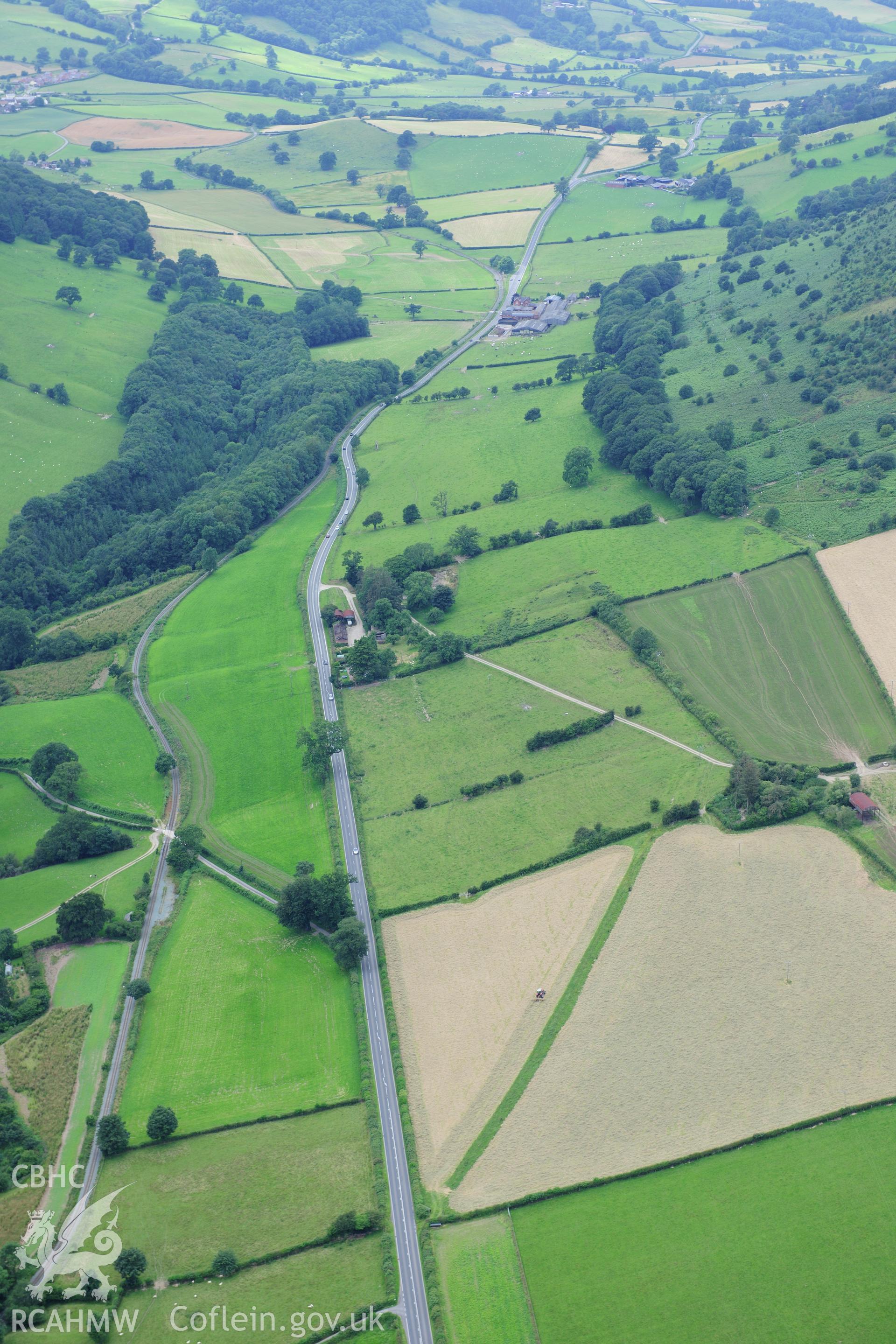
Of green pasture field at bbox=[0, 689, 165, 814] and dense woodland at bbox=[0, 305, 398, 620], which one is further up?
dense woodland at bbox=[0, 305, 398, 620]

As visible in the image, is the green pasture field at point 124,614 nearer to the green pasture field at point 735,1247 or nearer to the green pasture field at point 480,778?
the green pasture field at point 480,778

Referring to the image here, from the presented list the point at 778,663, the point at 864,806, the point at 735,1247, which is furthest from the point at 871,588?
the point at 735,1247

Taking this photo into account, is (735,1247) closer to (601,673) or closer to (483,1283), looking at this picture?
(483,1283)

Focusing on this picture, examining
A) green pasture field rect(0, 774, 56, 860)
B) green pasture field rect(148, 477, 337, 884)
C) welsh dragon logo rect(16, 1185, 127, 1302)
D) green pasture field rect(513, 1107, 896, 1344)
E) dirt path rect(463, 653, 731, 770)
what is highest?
dirt path rect(463, 653, 731, 770)

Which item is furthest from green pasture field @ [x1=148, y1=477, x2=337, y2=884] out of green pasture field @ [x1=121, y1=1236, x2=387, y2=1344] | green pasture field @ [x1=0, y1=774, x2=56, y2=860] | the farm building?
the farm building

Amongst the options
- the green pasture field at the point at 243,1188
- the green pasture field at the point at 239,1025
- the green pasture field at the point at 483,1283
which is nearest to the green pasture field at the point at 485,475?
the green pasture field at the point at 239,1025

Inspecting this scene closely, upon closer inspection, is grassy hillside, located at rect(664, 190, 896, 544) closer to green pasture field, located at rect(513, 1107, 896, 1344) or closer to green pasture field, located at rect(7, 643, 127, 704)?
green pasture field, located at rect(513, 1107, 896, 1344)
